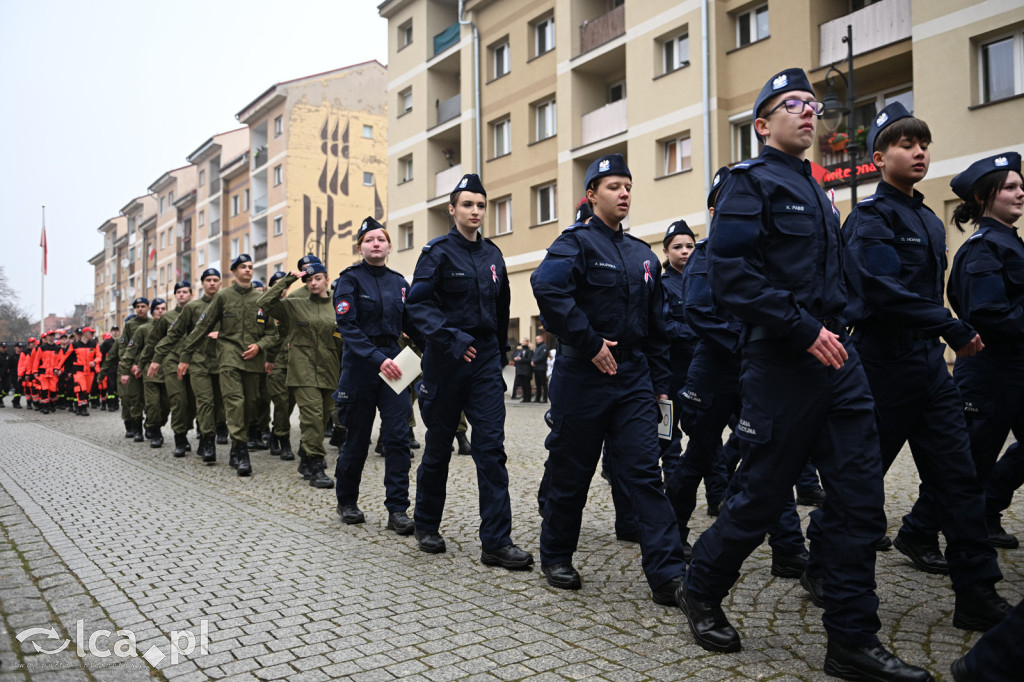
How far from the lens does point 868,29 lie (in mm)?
18297

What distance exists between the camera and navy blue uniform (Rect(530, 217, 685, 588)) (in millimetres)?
4301

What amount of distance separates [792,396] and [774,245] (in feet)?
2.07

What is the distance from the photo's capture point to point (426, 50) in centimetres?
3400

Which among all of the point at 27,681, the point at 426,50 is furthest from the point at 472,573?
the point at 426,50

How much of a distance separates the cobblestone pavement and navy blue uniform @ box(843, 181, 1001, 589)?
20.4 inches

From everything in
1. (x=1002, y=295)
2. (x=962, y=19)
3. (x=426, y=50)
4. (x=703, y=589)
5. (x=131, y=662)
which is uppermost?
(x=426, y=50)

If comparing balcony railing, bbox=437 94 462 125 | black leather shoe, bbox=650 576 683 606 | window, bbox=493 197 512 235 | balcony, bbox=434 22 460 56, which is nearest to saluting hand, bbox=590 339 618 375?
black leather shoe, bbox=650 576 683 606

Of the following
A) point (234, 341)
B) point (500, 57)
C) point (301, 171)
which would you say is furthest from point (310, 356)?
point (301, 171)

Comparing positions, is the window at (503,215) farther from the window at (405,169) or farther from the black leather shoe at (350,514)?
the black leather shoe at (350,514)

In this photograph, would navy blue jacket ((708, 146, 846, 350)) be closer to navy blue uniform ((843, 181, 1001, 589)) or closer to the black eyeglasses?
the black eyeglasses

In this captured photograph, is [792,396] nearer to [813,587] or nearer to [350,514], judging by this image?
[813,587]

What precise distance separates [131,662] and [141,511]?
371cm

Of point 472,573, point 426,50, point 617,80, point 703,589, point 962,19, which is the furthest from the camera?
point 426,50

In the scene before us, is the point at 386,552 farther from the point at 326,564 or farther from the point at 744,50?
the point at 744,50
